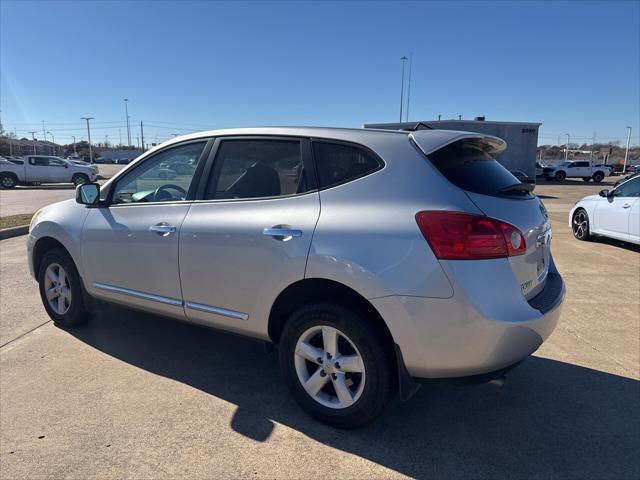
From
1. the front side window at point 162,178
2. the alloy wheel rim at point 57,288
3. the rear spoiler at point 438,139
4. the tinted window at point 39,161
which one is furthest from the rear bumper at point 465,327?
the tinted window at point 39,161

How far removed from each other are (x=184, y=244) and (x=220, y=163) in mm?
647

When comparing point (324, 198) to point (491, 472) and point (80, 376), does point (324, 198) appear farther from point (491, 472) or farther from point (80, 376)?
point (80, 376)

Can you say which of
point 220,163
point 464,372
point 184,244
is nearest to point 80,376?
point 184,244

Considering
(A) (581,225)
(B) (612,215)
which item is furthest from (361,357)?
(A) (581,225)

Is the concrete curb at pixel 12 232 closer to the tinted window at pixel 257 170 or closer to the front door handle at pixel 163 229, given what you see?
the front door handle at pixel 163 229

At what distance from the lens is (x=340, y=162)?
2.83 metres

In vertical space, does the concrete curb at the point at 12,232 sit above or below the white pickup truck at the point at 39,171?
below

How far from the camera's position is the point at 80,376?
137 inches

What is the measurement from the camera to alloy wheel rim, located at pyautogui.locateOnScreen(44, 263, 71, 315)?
436cm

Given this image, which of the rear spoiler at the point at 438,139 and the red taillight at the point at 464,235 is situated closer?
the red taillight at the point at 464,235

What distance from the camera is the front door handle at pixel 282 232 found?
108 inches

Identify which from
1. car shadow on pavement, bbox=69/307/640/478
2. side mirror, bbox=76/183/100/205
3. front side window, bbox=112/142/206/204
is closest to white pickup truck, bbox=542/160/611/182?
car shadow on pavement, bbox=69/307/640/478

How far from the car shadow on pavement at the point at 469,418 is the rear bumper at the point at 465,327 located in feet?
0.94

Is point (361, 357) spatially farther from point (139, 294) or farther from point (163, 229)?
point (139, 294)
